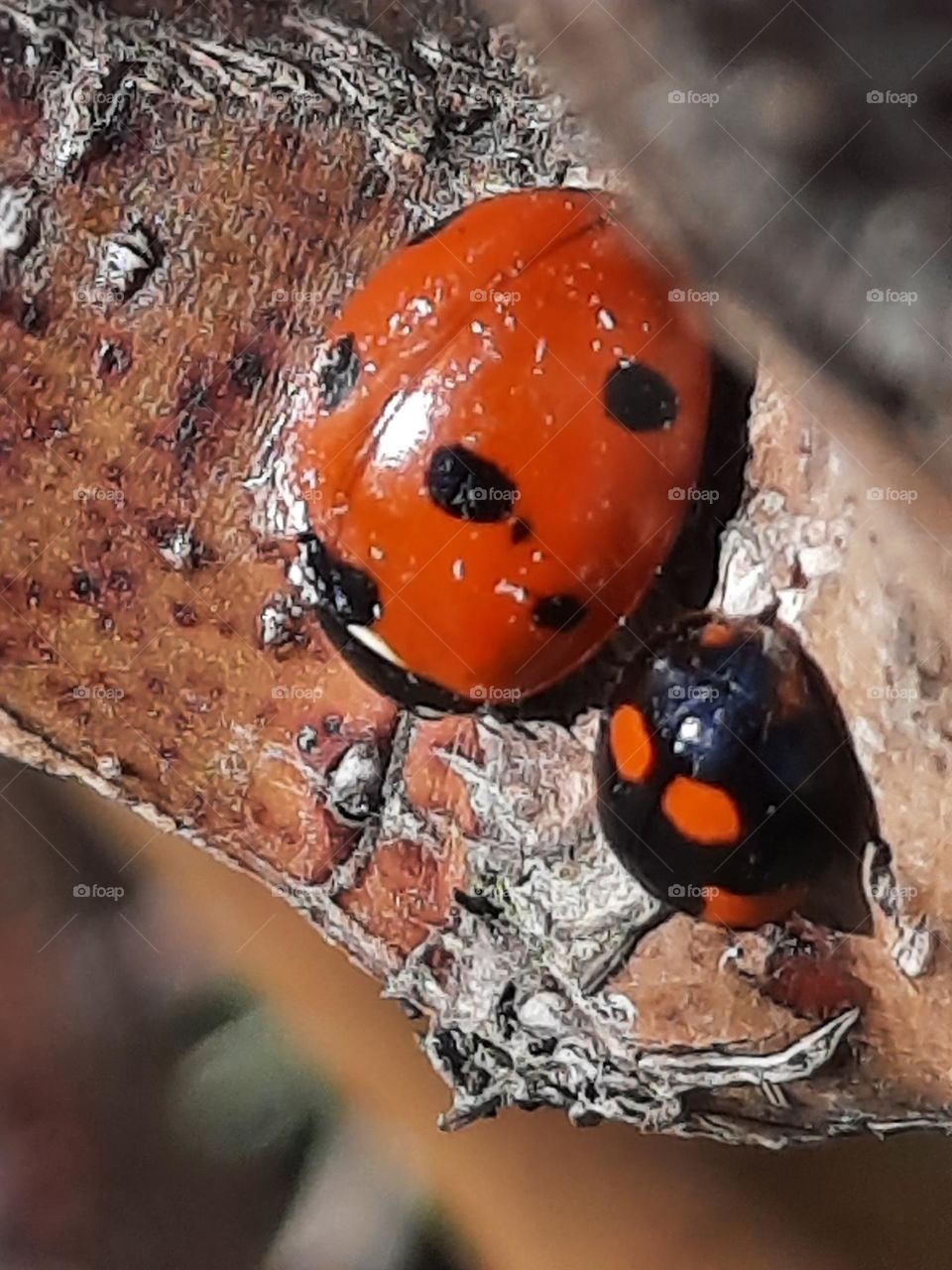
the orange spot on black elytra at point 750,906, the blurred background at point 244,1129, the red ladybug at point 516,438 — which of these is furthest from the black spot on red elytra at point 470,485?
the blurred background at point 244,1129

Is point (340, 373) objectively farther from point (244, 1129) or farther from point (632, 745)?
point (244, 1129)

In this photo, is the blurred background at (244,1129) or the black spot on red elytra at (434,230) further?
the blurred background at (244,1129)

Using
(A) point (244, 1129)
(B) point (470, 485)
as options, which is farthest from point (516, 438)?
(A) point (244, 1129)

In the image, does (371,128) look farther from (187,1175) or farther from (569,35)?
(187,1175)

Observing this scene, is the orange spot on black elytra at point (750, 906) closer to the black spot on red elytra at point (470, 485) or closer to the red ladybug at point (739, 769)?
the red ladybug at point (739, 769)

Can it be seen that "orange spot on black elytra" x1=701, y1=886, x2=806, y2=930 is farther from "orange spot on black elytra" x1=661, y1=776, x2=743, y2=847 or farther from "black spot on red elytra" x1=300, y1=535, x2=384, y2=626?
"black spot on red elytra" x1=300, y1=535, x2=384, y2=626

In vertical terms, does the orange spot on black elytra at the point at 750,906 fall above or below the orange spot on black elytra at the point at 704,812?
below

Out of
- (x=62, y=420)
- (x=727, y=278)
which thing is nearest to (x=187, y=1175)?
(x=62, y=420)

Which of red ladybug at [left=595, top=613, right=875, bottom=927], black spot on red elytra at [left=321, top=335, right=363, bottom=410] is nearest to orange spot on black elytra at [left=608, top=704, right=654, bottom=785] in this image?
red ladybug at [left=595, top=613, right=875, bottom=927]
